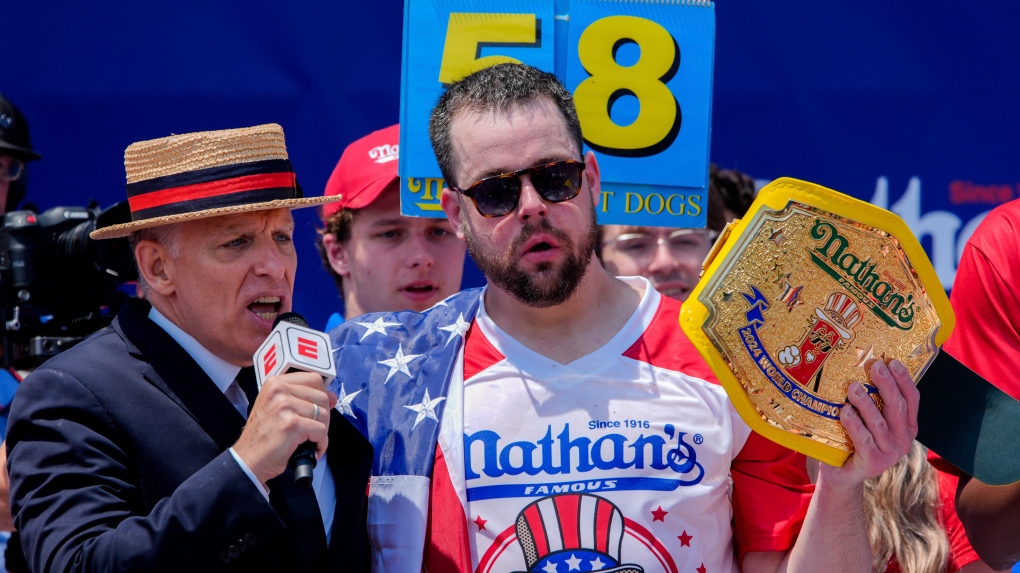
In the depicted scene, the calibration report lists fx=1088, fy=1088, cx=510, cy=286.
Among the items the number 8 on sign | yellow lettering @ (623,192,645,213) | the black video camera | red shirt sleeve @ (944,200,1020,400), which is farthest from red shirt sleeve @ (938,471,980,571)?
the black video camera

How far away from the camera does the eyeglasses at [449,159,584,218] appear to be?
2305mm

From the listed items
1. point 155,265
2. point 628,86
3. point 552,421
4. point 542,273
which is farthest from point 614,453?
point 628,86

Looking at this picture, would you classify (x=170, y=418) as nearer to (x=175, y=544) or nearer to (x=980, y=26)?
(x=175, y=544)

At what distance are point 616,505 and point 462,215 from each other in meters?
0.74

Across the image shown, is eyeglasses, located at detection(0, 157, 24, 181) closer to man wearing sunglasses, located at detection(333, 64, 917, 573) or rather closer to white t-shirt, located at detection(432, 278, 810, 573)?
man wearing sunglasses, located at detection(333, 64, 917, 573)

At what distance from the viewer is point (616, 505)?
218cm

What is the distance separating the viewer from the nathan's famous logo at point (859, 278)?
1.90 metres

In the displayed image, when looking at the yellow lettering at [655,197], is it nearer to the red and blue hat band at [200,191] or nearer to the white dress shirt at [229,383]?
the red and blue hat band at [200,191]

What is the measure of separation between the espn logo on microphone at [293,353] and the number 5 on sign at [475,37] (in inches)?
45.8

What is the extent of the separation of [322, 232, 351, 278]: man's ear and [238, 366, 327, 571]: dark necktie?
1.69 meters

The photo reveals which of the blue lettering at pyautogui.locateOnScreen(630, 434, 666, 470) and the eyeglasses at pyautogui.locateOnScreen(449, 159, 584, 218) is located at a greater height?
the eyeglasses at pyautogui.locateOnScreen(449, 159, 584, 218)

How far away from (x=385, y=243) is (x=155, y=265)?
4.55ft

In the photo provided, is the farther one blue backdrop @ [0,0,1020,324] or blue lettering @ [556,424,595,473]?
blue backdrop @ [0,0,1020,324]

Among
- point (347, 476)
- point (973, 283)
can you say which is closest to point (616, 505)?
point (347, 476)
